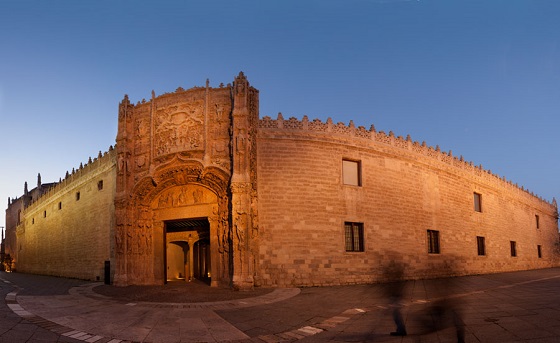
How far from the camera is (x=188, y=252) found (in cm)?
2541

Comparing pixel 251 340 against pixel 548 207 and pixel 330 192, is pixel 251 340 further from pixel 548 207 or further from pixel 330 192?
pixel 548 207

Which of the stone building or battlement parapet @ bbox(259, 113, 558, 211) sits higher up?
battlement parapet @ bbox(259, 113, 558, 211)

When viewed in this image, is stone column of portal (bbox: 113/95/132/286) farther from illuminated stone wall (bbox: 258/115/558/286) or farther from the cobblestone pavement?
illuminated stone wall (bbox: 258/115/558/286)

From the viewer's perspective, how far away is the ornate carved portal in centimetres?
1714

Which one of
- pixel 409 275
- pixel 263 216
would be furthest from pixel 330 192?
pixel 409 275

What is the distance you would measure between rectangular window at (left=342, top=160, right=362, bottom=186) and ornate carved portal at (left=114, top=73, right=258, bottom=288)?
5.01m

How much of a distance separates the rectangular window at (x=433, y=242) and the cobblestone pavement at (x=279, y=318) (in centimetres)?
901

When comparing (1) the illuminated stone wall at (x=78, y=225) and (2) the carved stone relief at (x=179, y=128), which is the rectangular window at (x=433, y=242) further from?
(1) the illuminated stone wall at (x=78, y=225)

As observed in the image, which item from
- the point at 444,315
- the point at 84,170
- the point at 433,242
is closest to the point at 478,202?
the point at 433,242

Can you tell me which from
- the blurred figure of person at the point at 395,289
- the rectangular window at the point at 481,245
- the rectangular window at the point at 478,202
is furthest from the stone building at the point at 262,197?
the rectangular window at the point at 478,202

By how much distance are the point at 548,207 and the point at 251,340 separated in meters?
46.0

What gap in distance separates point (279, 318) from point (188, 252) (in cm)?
Result: 1695

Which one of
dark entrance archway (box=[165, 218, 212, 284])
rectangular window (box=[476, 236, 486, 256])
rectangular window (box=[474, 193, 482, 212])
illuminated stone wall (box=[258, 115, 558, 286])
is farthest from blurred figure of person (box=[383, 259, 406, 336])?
rectangular window (box=[474, 193, 482, 212])

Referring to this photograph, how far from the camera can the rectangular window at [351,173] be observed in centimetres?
1966
